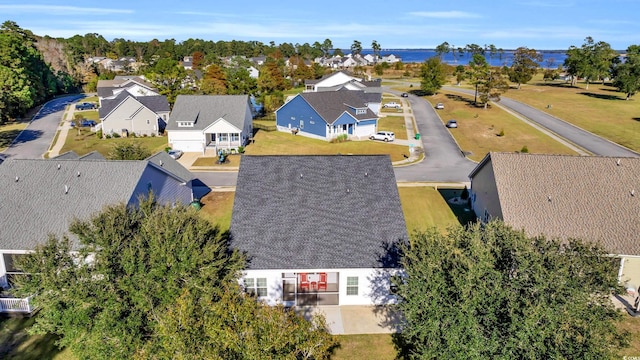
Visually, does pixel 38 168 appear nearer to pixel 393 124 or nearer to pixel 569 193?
pixel 569 193

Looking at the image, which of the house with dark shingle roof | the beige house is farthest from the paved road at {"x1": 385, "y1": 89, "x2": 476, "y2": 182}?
the house with dark shingle roof

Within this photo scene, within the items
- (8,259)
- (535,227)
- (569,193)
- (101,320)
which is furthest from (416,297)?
(8,259)

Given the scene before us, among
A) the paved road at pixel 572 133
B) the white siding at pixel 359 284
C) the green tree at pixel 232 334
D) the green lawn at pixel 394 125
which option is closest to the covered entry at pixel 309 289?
the white siding at pixel 359 284

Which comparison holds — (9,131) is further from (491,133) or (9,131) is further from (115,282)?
(491,133)

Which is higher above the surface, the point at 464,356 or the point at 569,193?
the point at 569,193

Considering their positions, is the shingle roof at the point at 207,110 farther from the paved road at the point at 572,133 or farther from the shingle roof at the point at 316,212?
the paved road at the point at 572,133

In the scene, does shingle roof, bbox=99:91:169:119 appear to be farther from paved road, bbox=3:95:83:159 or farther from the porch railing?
the porch railing

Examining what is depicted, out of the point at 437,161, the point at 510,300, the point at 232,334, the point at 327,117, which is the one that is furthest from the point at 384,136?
the point at 232,334
